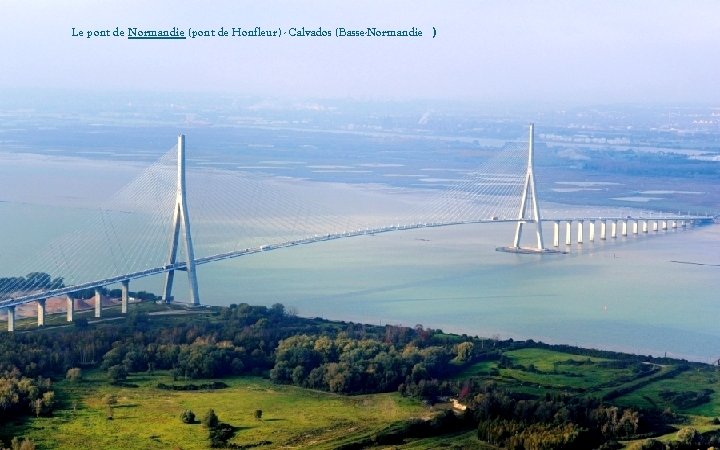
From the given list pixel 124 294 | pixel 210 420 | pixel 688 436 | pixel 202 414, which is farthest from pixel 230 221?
pixel 688 436

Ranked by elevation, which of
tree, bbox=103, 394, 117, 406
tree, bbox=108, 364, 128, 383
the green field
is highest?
tree, bbox=108, 364, 128, 383

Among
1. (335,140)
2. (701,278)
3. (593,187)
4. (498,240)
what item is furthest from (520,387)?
(335,140)

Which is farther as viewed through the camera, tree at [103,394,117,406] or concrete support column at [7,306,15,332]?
concrete support column at [7,306,15,332]

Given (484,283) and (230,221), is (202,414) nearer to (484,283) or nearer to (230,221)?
(484,283)

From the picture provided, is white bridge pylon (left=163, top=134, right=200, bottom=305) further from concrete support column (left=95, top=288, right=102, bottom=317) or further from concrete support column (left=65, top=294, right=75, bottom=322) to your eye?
concrete support column (left=65, top=294, right=75, bottom=322)

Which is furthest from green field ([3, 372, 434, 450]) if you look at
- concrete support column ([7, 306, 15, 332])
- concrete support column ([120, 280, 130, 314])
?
concrete support column ([120, 280, 130, 314])

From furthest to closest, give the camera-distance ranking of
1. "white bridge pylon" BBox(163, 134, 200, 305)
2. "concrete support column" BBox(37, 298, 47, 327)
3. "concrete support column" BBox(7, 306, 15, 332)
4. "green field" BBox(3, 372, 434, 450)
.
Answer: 1. "white bridge pylon" BBox(163, 134, 200, 305)
2. "concrete support column" BBox(37, 298, 47, 327)
3. "concrete support column" BBox(7, 306, 15, 332)
4. "green field" BBox(3, 372, 434, 450)
